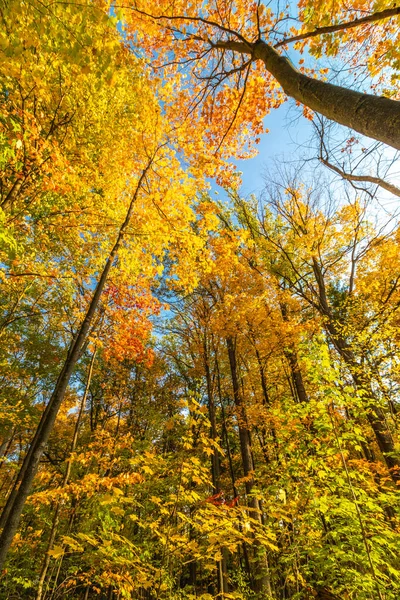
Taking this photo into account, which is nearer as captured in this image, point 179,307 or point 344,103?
point 344,103

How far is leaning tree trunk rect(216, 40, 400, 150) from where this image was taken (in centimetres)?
165

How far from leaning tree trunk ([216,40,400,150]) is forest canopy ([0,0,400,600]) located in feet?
0.06

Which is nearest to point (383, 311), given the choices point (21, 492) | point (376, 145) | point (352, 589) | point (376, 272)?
point (376, 272)

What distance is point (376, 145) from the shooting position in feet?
13.2

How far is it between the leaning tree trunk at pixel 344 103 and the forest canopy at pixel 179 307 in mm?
20

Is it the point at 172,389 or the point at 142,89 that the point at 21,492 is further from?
the point at 172,389

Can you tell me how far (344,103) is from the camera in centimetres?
201

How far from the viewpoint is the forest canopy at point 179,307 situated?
2.87m

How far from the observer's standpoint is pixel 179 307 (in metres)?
11.5

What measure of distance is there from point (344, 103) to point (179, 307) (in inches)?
388

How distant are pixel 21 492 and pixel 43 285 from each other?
9.01 meters

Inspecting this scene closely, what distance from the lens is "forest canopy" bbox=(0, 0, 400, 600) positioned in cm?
287

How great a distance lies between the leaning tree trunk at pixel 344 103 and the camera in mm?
1653

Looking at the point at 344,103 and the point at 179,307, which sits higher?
the point at 179,307
